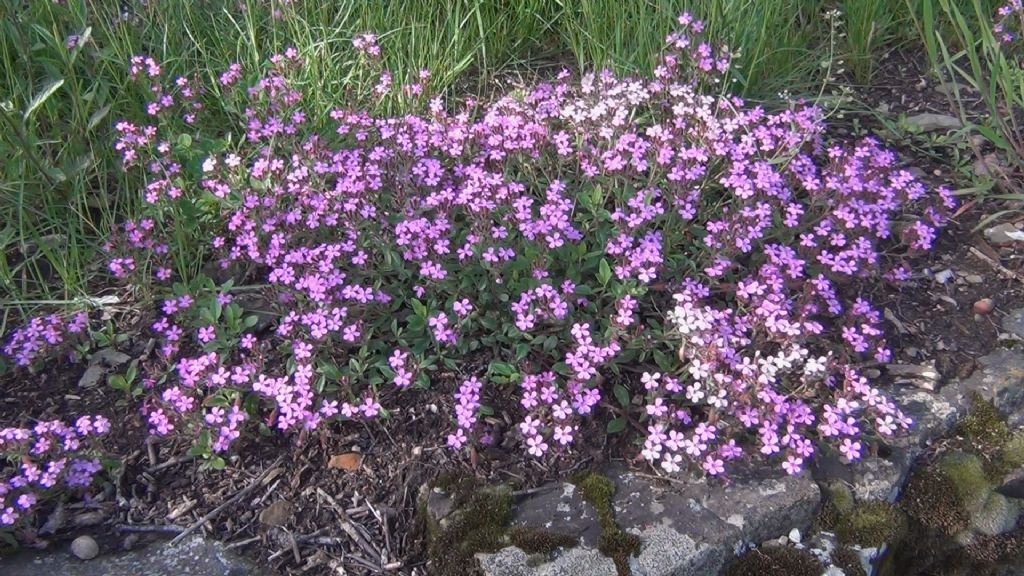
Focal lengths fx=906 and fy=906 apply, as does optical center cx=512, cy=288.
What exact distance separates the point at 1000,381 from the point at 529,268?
159 centimetres

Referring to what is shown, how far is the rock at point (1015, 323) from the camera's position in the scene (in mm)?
3170

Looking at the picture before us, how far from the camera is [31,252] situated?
336cm

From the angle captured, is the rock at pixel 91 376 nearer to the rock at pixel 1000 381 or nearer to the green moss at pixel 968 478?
the green moss at pixel 968 478

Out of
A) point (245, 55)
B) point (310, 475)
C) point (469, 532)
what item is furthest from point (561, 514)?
point (245, 55)

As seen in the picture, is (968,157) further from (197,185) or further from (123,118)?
(123,118)

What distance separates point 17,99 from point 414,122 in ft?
5.05

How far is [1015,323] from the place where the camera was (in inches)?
126

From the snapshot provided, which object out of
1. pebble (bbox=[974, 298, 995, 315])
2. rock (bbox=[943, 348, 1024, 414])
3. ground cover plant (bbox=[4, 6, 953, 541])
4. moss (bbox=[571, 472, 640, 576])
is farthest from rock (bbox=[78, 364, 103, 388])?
pebble (bbox=[974, 298, 995, 315])

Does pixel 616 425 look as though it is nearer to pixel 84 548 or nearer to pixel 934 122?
pixel 84 548

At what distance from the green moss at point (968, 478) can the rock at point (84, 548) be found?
8.10ft

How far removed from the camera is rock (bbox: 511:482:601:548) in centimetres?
246

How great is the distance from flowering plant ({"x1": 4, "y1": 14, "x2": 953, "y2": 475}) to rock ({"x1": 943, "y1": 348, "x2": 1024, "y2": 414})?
337mm

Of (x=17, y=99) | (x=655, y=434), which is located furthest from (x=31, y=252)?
(x=655, y=434)

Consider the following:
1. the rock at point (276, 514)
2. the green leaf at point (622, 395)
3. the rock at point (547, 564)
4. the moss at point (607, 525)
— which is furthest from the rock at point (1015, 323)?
the rock at point (276, 514)
